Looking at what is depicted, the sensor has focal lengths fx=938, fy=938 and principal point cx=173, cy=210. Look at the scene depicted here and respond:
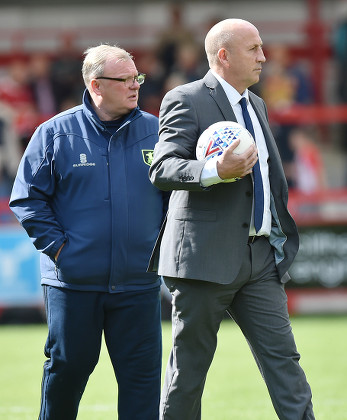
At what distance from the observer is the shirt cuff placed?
4621 millimetres

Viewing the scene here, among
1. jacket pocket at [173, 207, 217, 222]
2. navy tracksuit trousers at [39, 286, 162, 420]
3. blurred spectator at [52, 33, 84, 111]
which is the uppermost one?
blurred spectator at [52, 33, 84, 111]

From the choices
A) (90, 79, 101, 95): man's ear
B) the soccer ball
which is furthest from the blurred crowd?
the soccer ball

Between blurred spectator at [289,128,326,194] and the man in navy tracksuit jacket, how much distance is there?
832 cm

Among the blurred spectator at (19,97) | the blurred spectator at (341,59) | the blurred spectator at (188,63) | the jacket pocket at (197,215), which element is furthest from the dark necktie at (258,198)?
the blurred spectator at (341,59)

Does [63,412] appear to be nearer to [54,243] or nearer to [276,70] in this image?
[54,243]

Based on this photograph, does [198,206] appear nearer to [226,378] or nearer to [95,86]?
[95,86]

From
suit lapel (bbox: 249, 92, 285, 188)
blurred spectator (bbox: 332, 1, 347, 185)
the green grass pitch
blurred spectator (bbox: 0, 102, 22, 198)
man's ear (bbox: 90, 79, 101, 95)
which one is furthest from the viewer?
blurred spectator (bbox: 332, 1, 347, 185)

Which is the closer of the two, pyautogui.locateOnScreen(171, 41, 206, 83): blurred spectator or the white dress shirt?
the white dress shirt

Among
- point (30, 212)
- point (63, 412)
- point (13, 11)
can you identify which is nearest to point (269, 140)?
point (30, 212)

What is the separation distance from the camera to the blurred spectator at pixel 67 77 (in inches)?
599

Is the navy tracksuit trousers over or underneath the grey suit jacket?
underneath

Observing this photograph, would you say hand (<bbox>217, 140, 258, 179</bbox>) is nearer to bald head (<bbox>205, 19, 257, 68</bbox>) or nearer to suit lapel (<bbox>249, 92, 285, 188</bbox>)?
suit lapel (<bbox>249, 92, 285, 188</bbox>)

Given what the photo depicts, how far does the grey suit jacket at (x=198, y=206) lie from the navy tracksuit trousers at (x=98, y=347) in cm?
38

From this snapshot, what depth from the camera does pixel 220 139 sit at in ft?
15.4
